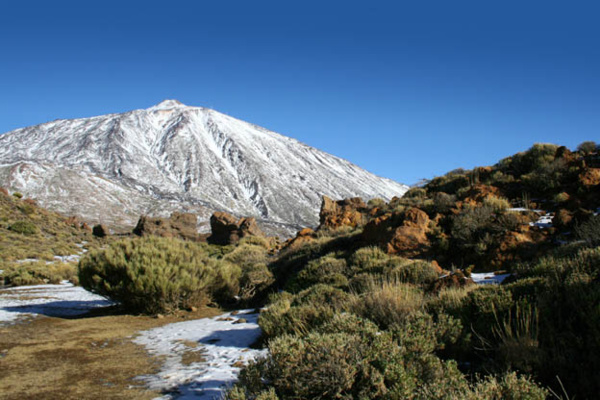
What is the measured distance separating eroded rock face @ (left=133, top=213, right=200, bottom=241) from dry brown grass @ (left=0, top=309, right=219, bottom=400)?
2321 centimetres

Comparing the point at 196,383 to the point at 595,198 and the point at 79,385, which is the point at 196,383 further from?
the point at 595,198

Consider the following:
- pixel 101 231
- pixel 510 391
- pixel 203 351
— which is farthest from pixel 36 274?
pixel 101 231

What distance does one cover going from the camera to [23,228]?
80.5ft

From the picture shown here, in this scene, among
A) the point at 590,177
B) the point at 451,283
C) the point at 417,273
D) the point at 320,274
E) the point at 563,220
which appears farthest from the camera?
the point at 590,177

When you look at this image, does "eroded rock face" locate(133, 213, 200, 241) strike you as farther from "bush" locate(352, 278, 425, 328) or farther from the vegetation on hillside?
"bush" locate(352, 278, 425, 328)

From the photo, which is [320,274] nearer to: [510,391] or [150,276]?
[150,276]

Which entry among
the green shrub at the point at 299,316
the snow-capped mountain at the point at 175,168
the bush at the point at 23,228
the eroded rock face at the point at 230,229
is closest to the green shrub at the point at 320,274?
the green shrub at the point at 299,316

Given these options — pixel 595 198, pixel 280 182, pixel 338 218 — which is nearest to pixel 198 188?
pixel 280 182

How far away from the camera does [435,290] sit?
5.77 m

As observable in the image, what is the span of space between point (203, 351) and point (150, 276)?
11.6 ft

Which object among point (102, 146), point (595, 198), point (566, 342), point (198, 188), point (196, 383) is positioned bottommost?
point (196, 383)

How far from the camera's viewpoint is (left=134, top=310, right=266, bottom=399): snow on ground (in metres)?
3.78

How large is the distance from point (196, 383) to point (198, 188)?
9084 cm

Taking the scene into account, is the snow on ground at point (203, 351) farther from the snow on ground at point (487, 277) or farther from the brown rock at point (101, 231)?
the brown rock at point (101, 231)
